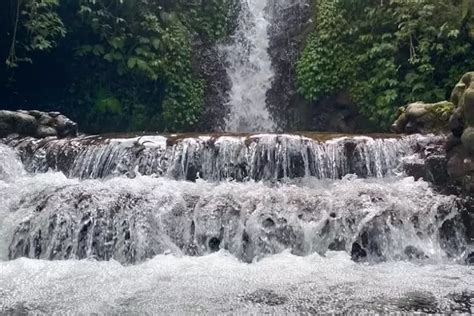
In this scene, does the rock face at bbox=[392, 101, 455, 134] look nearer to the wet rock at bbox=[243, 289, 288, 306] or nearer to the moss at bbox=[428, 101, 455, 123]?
the moss at bbox=[428, 101, 455, 123]

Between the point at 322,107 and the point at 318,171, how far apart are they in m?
5.06

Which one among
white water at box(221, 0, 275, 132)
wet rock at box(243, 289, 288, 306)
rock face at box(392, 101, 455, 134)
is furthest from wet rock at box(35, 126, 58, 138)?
wet rock at box(243, 289, 288, 306)

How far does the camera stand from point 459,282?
14.4ft

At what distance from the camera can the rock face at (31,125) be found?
9133mm

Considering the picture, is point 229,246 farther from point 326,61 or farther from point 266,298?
point 326,61

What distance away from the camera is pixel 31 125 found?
921cm

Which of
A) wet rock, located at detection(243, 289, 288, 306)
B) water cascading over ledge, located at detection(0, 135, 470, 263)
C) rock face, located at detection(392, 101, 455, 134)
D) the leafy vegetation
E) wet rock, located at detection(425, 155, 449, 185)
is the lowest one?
wet rock, located at detection(243, 289, 288, 306)

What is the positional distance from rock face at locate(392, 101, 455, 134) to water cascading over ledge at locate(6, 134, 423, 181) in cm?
66

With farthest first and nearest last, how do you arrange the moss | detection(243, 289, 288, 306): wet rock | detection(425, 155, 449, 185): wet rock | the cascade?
the moss → detection(425, 155, 449, 185): wet rock → the cascade → detection(243, 289, 288, 306): wet rock

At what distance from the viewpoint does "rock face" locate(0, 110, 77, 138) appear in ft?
30.0

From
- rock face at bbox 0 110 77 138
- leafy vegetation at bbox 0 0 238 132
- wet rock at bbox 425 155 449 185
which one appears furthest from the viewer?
leafy vegetation at bbox 0 0 238 132

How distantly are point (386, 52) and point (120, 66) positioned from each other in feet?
20.0

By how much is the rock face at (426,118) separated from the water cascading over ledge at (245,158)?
66 cm

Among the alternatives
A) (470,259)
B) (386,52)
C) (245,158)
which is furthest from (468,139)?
(386,52)
